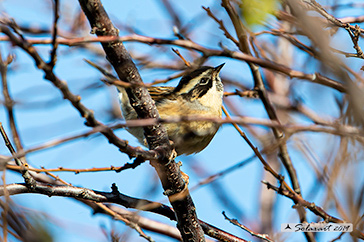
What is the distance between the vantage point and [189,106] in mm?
5180

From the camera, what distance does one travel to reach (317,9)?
111 inches

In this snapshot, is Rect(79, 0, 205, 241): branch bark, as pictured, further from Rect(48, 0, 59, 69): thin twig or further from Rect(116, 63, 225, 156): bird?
Rect(116, 63, 225, 156): bird

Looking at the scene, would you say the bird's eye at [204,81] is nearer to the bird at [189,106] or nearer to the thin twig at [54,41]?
the bird at [189,106]

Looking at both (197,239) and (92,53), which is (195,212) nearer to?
(197,239)

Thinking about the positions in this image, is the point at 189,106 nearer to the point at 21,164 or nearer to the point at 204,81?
the point at 204,81

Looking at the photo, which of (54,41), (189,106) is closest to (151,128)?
(54,41)

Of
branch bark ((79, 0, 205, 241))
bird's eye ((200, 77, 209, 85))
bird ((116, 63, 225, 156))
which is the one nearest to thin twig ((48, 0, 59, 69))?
branch bark ((79, 0, 205, 241))

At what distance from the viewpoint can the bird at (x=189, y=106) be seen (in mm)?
4727

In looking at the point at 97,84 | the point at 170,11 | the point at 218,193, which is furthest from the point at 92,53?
the point at 97,84

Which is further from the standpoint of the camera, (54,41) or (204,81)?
(204,81)

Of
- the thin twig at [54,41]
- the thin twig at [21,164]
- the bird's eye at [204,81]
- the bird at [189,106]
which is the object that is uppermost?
the bird's eye at [204,81]

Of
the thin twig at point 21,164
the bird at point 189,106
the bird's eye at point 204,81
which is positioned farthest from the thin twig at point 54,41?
the bird's eye at point 204,81

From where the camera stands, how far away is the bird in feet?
15.5

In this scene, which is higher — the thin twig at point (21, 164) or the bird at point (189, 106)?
the bird at point (189, 106)
